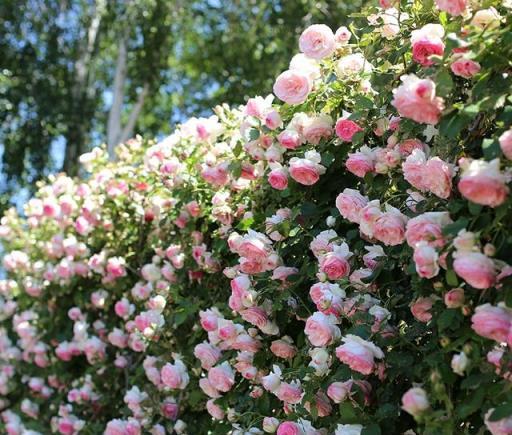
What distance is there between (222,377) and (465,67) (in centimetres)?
108

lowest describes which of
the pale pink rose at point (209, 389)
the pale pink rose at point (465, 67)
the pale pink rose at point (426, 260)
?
the pale pink rose at point (426, 260)

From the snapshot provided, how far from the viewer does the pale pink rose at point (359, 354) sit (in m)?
1.46

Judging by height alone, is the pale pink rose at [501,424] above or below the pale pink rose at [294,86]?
below

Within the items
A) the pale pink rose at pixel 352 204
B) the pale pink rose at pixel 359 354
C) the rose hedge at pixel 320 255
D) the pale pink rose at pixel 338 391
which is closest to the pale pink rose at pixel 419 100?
the rose hedge at pixel 320 255

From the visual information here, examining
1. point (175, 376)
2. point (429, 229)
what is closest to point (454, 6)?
point (429, 229)

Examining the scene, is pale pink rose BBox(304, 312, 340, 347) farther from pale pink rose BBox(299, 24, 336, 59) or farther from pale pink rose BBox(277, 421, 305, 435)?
pale pink rose BBox(299, 24, 336, 59)

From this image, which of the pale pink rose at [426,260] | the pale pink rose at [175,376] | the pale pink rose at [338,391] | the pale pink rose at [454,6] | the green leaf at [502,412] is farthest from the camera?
the pale pink rose at [175,376]

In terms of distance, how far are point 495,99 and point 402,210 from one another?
1.28 ft

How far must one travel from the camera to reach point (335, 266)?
166cm

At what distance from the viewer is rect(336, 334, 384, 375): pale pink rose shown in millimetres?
1459

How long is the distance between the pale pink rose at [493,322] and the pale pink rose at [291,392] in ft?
1.94

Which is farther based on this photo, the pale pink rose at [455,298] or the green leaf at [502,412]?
the pale pink rose at [455,298]

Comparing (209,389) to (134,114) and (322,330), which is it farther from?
(134,114)

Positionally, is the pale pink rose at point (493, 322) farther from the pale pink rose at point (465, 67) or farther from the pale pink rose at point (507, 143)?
A: the pale pink rose at point (465, 67)
